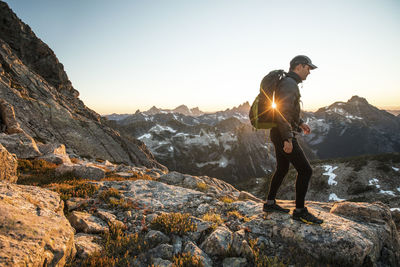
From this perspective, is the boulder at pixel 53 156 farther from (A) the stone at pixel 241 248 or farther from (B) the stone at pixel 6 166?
(A) the stone at pixel 241 248

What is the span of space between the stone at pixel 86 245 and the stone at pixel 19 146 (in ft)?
36.0

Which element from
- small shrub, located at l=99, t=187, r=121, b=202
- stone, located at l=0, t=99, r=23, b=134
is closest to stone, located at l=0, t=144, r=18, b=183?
small shrub, located at l=99, t=187, r=121, b=202

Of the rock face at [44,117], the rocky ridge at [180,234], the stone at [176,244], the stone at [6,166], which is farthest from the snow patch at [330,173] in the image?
the stone at [6,166]

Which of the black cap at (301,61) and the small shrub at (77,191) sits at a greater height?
the black cap at (301,61)

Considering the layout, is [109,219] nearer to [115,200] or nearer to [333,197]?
[115,200]

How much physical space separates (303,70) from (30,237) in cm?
705

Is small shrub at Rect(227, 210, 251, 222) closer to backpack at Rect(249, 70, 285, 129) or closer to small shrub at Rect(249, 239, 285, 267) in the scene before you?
small shrub at Rect(249, 239, 285, 267)

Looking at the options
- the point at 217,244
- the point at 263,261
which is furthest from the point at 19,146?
the point at 263,261

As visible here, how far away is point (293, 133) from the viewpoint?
568cm

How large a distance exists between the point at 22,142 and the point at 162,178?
30.0 feet

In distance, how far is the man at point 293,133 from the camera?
535cm

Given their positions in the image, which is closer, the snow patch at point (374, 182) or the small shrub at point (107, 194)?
the small shrub at point (107, 194)

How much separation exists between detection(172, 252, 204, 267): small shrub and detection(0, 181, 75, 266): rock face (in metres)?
1.85

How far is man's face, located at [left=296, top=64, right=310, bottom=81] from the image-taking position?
19.1ft
